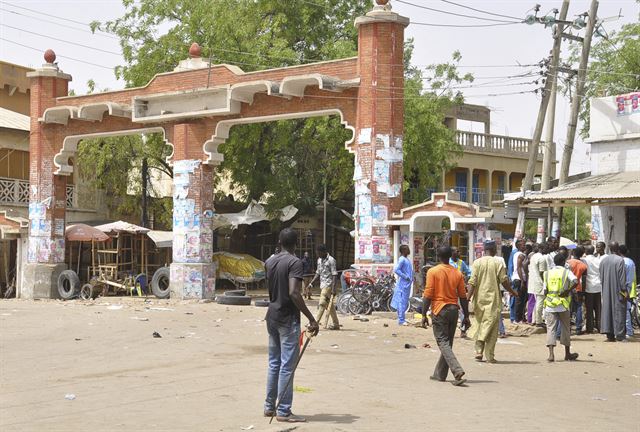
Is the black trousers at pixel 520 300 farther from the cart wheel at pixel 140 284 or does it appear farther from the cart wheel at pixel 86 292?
the cart wheel at pixel 86 292

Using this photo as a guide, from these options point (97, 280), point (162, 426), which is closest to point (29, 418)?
point (162, 426)

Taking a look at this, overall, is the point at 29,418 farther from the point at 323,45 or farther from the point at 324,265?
the point at 323,45

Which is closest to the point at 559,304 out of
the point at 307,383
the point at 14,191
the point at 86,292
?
the point at 307,383

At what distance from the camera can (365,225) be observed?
22500mm

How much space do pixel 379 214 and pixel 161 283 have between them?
8531 mm

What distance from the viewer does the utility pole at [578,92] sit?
76.7 ft

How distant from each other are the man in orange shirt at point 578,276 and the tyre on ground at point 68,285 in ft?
55.2

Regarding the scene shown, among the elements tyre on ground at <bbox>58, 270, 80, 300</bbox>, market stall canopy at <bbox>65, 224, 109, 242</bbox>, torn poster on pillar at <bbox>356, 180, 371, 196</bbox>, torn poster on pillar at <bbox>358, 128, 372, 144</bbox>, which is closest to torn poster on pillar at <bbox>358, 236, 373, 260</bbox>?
torn poster on pillar at <bbox>356, 180, 371, 196</bbox>

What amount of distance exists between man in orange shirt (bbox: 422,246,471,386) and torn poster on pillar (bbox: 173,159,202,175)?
15345mm

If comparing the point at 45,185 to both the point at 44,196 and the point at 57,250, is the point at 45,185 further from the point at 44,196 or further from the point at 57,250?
the point at 57,250

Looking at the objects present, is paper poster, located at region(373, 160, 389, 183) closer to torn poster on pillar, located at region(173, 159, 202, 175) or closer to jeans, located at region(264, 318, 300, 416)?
torn poster on pillar, located at region(173, 159, 202, 175)

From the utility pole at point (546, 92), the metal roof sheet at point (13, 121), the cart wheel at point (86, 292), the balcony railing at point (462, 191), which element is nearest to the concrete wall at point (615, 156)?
the utility pole at point (546, 92)

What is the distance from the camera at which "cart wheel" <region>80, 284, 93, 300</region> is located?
2800cm

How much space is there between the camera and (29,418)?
27.6 feet
